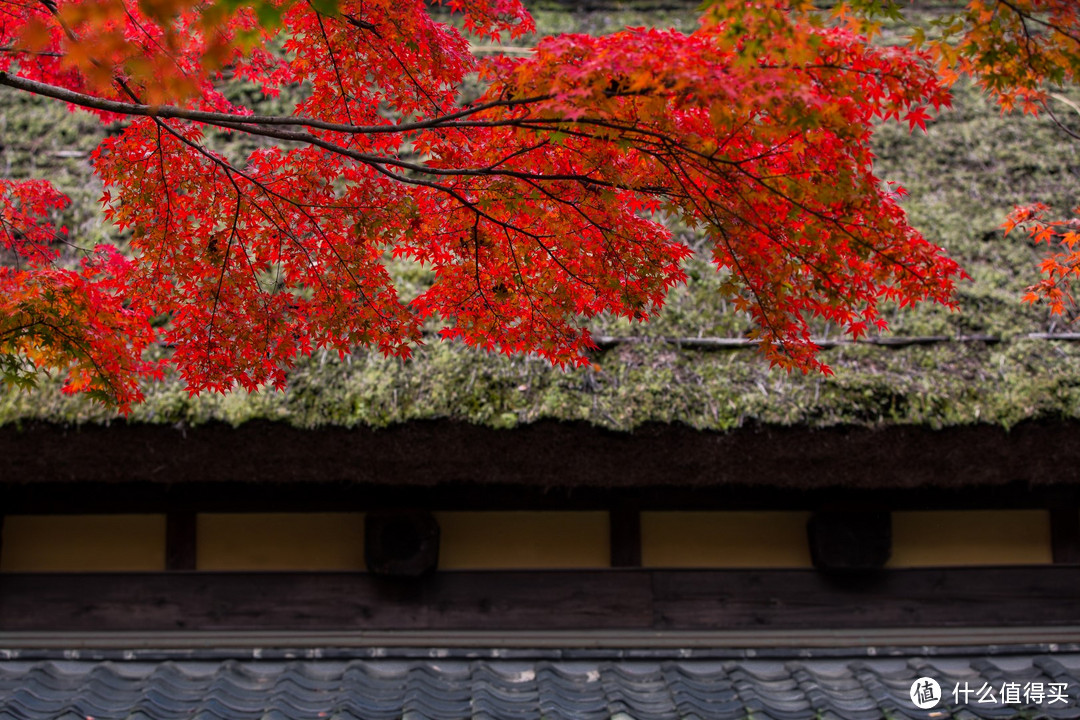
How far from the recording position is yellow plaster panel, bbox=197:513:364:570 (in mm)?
3949

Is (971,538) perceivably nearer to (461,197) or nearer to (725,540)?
(725,540)

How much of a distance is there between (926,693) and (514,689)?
1856 millimetres

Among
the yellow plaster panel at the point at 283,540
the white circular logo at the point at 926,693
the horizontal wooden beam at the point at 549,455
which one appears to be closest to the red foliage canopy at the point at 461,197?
the horizontal wooden beam at the point at 549,455

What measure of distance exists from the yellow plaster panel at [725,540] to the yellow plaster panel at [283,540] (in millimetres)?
1526

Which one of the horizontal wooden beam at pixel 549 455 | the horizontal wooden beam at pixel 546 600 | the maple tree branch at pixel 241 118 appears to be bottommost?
the horizontal wooden beam at pixel 546 600

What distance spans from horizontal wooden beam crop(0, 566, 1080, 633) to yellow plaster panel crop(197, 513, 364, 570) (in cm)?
7

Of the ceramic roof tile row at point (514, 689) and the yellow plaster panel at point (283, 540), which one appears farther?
the yellow plaster panel at point (283, 540)

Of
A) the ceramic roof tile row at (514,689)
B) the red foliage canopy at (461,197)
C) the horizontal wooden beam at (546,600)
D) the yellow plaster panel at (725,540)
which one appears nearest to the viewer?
the red foliage canopy at (461,197)

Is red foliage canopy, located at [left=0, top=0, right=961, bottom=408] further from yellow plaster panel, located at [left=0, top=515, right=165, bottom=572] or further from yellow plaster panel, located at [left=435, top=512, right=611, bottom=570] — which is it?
yellow plaster panel, located at [left=435, top=512, right=611, bottom=570]

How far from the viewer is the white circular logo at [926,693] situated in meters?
3.40

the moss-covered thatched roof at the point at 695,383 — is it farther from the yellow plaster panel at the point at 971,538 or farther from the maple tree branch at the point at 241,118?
the maple tree branch at the point at 241,118

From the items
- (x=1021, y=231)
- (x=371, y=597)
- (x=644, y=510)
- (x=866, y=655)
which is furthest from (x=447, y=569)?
(x=1021, y=231)

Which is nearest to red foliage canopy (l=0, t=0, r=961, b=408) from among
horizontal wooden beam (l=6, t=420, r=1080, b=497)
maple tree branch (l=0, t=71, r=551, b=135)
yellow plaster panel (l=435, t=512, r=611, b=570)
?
maple tree branch (l=0, t=71, r=551, b=135)

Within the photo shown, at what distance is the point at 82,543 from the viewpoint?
157 inches
